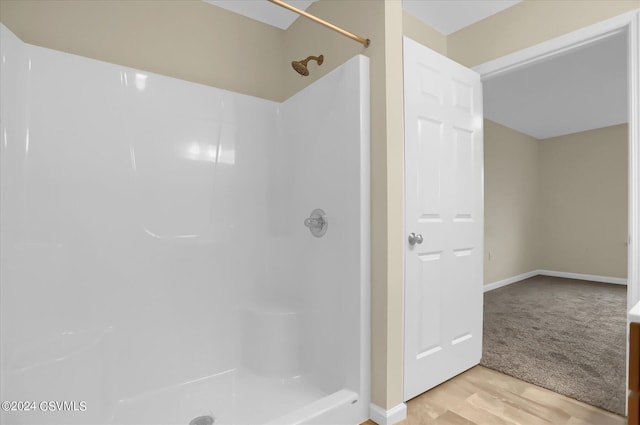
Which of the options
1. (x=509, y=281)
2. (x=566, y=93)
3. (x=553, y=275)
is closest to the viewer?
(x=566, y=93)

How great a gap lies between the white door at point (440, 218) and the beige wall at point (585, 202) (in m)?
4.88

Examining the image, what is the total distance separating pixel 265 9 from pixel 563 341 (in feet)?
11.7

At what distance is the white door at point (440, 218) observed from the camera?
5.73ft

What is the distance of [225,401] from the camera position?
174 cm

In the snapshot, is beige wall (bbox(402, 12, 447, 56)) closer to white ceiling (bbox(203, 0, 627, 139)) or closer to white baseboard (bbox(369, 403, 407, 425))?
white ceiling (bbox(203, 0, 627, 139))

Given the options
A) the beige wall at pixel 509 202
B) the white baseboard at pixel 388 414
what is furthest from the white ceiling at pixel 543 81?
the white baseboard at pixel 388 414

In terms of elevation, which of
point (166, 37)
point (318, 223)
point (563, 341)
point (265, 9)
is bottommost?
point (563, 341)

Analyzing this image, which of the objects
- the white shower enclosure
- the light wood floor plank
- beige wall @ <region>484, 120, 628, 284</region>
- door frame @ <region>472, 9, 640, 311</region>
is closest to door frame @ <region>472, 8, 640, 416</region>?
door frame @ <region>472, 9, 640, 311</region>

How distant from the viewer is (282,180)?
2.25 metres

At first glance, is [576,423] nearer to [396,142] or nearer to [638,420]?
[638,420]

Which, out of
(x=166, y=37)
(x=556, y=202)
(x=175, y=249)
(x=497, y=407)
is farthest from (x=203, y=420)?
(x=556, y=202)

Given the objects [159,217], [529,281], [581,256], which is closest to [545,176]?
[581,256]

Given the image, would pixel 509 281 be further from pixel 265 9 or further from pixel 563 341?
pixel 265 9

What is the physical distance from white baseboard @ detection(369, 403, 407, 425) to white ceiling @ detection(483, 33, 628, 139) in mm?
2441
